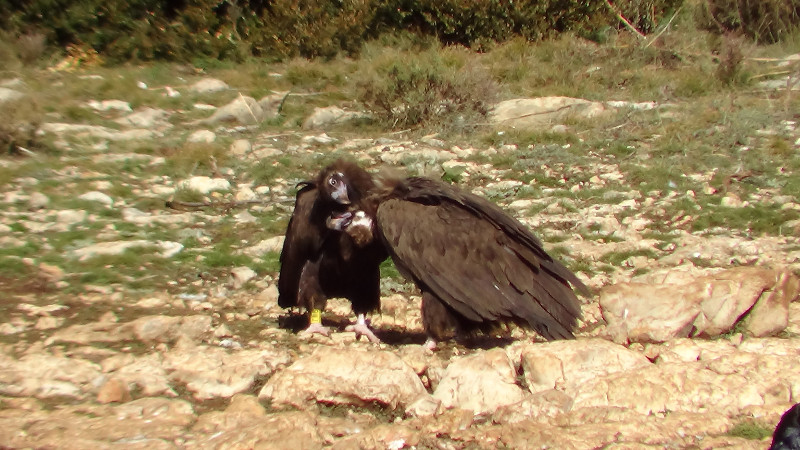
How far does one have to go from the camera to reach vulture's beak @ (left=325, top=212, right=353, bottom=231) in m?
4.77

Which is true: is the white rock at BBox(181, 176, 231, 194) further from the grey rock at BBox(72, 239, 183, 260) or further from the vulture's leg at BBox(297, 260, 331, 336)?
the vulture's leg at BBox(297, 260, 331, 336)

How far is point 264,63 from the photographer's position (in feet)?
43.7

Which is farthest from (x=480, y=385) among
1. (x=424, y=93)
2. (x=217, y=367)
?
(x=424, y=93)

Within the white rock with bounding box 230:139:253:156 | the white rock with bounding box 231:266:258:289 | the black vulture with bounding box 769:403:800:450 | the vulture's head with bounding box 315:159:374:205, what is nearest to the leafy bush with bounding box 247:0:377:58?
the white rock with bounding box 230:139:253:156

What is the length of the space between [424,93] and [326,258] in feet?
16.1

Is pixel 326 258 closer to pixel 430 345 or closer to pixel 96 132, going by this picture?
pixel 430 345

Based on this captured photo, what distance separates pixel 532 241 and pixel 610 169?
345 centimetres

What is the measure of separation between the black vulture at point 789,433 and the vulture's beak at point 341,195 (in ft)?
8.94

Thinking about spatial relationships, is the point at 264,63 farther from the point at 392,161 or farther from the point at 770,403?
the point at 770,403

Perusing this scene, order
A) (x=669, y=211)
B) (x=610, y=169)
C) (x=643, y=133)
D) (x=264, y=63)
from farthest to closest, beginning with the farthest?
(x=264, y=63), (x=643, y=133), (x=610, y=169), (x=669, y=211)

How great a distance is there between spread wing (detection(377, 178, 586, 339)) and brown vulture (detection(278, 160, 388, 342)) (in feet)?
0.98

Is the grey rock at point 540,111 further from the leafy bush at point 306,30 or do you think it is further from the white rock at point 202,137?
the leafy bush at point 306,30

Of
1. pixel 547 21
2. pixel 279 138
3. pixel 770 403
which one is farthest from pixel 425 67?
pixel 770 403

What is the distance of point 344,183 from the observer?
478 centimetres
